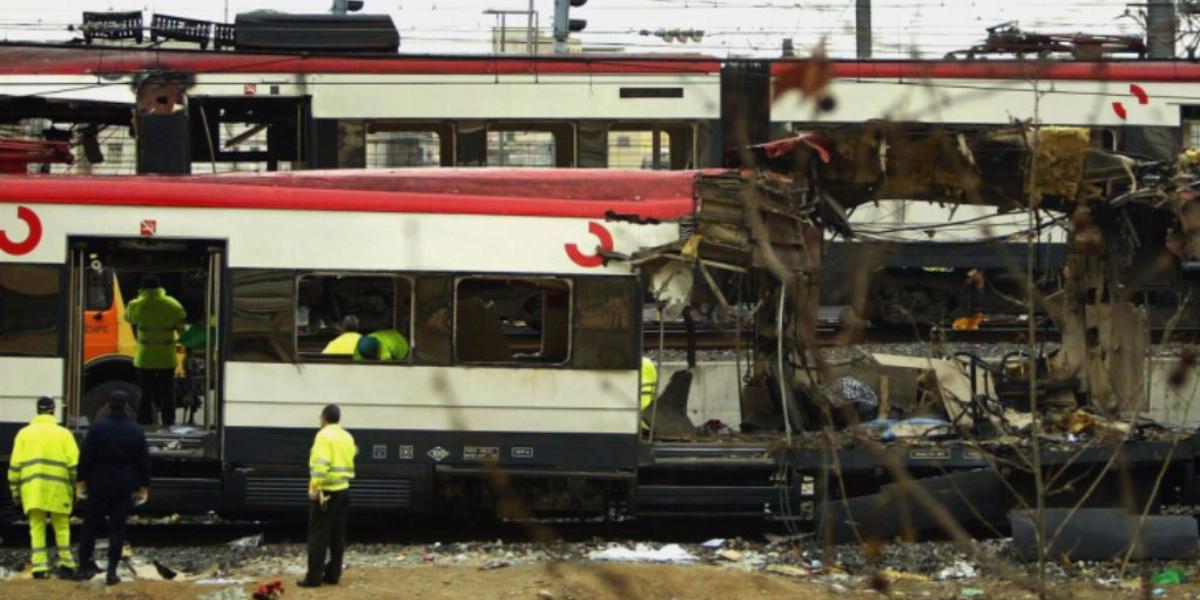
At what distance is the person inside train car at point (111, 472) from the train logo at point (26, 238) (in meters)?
2.02

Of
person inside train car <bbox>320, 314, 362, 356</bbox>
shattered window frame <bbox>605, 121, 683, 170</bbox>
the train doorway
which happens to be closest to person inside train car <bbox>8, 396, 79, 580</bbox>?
the train doorway

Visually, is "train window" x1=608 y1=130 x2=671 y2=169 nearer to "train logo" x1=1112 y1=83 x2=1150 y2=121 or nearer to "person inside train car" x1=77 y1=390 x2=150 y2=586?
"train logo" x1=1112 y1=83 x2=1150 y2=121

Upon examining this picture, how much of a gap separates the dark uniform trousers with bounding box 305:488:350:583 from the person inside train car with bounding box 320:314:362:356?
5.80ft

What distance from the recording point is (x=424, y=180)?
533 inches

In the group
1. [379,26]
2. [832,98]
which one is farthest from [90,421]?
[832,98]

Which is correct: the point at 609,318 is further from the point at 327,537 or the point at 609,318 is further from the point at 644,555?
the point at 327,537

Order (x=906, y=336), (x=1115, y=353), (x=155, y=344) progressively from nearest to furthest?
(x=1115, y=353) → (x=155, y=344) → (x=906, y=336)

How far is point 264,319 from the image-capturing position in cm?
1295

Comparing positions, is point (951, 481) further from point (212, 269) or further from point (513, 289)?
point (212, 269)

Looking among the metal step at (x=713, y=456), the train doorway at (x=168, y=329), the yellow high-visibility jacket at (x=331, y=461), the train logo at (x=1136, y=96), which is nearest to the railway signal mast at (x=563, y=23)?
the train logo at (x=1136, y=96)

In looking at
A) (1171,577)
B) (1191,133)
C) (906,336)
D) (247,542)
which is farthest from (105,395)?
(1191,133)

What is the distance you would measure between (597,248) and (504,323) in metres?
0.96

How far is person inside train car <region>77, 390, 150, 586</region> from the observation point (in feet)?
37.9

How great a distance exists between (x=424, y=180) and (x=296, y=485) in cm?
265
